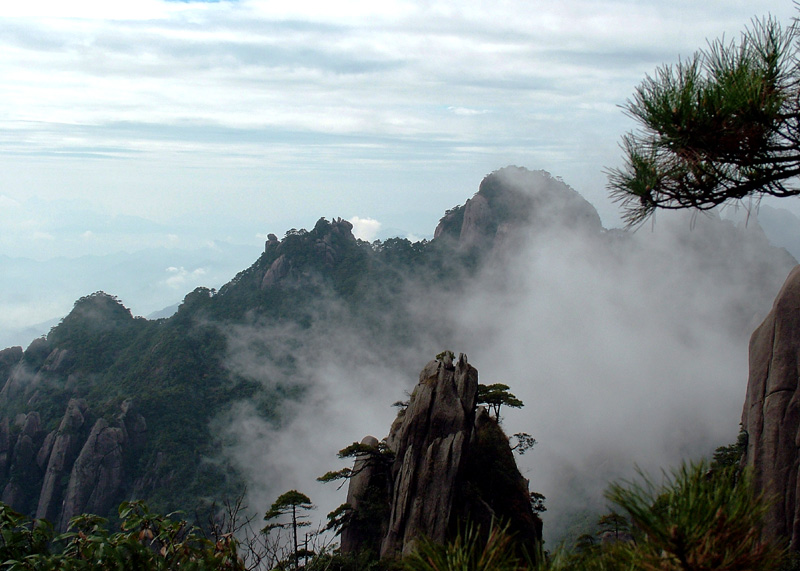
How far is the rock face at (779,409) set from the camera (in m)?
13.3

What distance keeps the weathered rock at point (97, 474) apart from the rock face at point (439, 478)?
20843 mm

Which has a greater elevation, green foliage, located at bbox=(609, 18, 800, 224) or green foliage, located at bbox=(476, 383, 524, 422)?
green foliage, located at bbox=(476, 383, 524, 422)

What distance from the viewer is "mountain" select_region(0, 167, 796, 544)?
3281 centimetres

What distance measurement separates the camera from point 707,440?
37969 millimetres

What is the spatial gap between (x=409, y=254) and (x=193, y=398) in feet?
104

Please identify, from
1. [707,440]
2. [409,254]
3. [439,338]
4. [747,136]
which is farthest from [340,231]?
[747,136]

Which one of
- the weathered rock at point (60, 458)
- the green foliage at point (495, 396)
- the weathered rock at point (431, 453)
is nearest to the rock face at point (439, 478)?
the weathered rock at point (431, 453)

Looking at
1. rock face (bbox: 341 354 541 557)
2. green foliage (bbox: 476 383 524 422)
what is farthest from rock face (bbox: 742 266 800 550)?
green foliage (bbox: 476 383 524 422)

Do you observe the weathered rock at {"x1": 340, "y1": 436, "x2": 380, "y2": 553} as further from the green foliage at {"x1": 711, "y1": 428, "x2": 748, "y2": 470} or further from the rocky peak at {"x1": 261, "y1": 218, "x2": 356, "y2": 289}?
the rocky peak at {"x1": 261, "y1": 218, "x2": 356, "y2": 289}

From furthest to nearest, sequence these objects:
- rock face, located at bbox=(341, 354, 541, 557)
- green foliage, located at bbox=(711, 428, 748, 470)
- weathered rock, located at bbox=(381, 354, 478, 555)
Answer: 1. green foliage, located at bbox=(711, 428, 748, 470)
2. rock face, located at bbox=(341, 354, 541, 557)
3. weathered rock, located at bbox=(381, 354, 478, 555)

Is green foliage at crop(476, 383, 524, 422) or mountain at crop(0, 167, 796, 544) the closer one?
green foliage at crop(476, 383, 524, 422)

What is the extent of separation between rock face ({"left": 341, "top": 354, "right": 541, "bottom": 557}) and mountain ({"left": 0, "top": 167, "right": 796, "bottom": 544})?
18.4 metres

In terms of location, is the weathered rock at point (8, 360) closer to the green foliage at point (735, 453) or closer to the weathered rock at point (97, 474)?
the weathered rock at point (97, 474)

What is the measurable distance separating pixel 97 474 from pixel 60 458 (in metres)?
2.23
